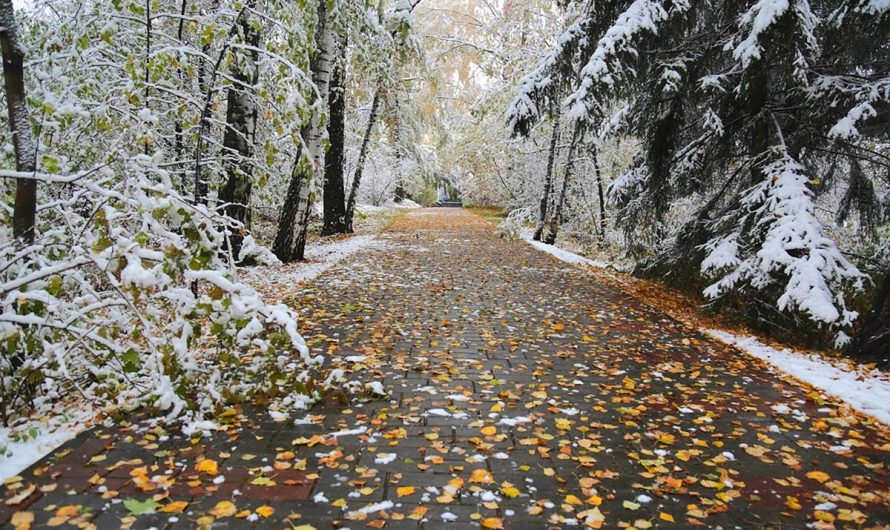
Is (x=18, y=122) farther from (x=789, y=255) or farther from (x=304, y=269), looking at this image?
(x=789, y=255)

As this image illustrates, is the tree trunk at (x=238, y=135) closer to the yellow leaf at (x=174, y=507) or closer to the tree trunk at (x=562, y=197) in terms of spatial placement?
the yellow leaf at (x=174, y=507)

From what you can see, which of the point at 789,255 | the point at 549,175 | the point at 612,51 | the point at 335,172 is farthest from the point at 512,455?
the point at 335,172

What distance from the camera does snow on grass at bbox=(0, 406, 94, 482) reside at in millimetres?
2918

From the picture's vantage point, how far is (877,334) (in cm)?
503

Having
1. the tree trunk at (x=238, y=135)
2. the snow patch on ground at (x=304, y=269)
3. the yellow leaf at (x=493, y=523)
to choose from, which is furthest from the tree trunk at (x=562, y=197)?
the yellow leaf at (x=493, y=523)

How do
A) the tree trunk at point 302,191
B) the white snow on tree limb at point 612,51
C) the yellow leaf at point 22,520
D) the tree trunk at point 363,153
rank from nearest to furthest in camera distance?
the yellow leaf at point 22,520, the white snow on tree limb at point 612,51, the tree trunk at point 302,191, the tree trunk at point 363,153

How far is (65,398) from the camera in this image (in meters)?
3.73

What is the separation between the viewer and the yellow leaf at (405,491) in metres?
2.78

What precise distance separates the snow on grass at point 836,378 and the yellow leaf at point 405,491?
3.52 metres

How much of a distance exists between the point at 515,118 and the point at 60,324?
5.70 m

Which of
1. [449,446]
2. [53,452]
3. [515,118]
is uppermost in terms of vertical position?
[515,118]

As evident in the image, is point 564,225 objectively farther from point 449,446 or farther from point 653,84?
point 449,446

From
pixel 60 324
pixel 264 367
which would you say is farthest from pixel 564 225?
pixel 60 324

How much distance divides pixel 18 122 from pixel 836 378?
657cm
